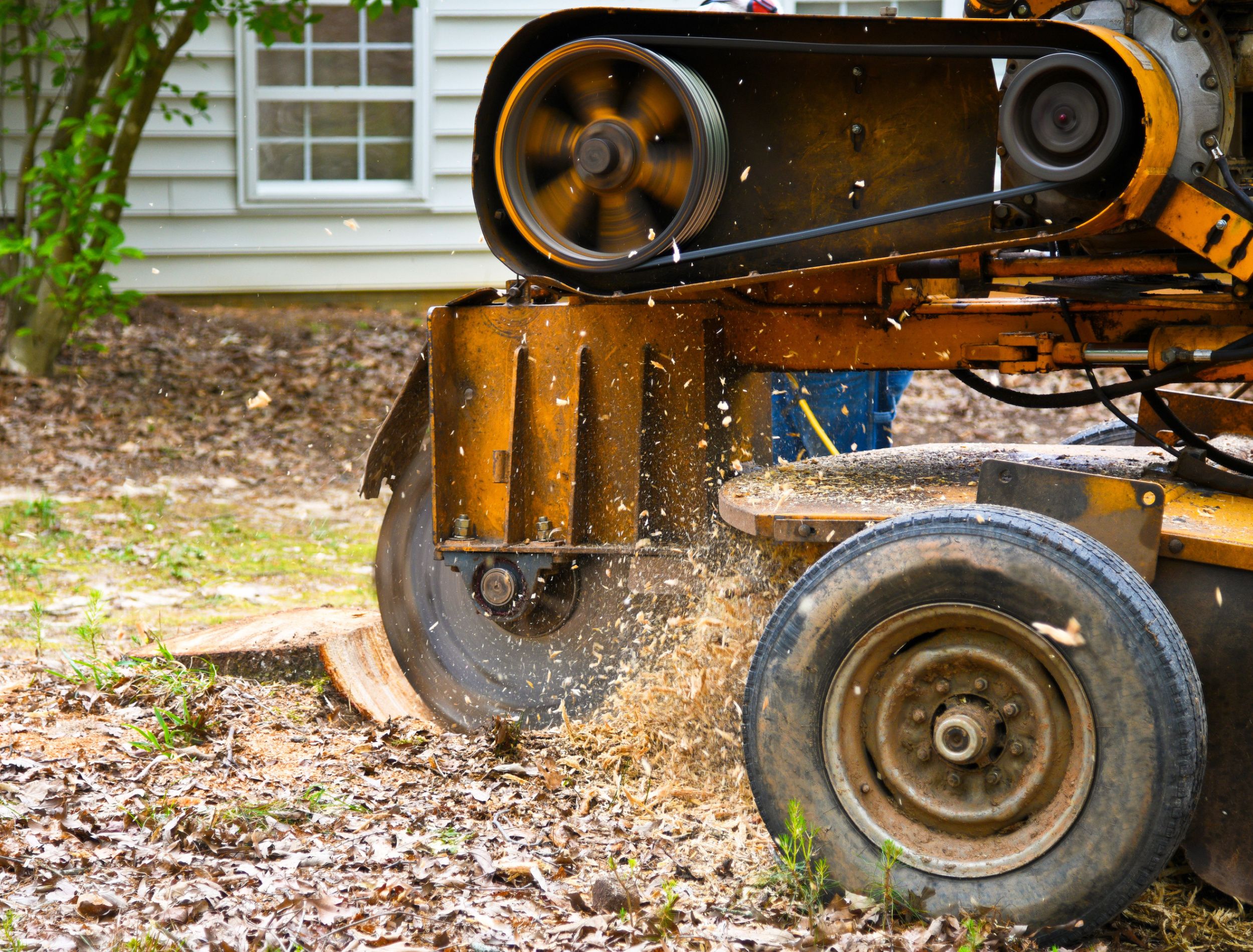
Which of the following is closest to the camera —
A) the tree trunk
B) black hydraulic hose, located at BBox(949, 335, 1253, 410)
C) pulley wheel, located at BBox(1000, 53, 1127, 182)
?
pulley wheel, located at BBox(1000, 53, 1127, 182)

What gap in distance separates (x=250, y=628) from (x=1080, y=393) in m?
3.12

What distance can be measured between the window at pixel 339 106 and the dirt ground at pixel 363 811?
5.14 meters

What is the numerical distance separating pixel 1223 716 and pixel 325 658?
9.73 ft

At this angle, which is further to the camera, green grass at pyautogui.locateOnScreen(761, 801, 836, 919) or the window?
the window


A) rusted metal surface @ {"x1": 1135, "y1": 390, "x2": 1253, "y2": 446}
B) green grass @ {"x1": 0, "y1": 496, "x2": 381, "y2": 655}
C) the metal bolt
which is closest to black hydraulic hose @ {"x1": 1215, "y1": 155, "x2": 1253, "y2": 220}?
rusted metal surface @ {"x1": 1135, "y1": 390, "x2": 1253, "y2": 446}

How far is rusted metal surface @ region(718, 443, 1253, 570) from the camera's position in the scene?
289 cm

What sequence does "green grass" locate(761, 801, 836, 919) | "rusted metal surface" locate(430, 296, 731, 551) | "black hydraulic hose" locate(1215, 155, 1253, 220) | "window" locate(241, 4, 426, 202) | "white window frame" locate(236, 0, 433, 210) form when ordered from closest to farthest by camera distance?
1. "green grass" locate(761, 801, 836, 919)
2. "black hydraulic hose" locate(1215, 155, 1253, 220)
3. "rusted metal surface" locate(430, 296, 731, 551)
4. "white window frame" locate(236, 0, 433, 210)
5. "window" locate(241, 4, 426, 202)

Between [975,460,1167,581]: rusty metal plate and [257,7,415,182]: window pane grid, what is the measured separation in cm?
878

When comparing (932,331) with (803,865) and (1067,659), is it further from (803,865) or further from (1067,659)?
(803,865)

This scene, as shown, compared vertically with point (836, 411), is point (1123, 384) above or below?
above

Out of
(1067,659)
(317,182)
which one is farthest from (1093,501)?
(317,182)

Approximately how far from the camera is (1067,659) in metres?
2.64

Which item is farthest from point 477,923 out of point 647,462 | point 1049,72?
point 1049,72

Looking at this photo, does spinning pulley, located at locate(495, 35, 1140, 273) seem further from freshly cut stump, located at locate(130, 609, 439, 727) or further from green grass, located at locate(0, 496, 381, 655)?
green grass, located at locate(0, 496, 381, 655)
